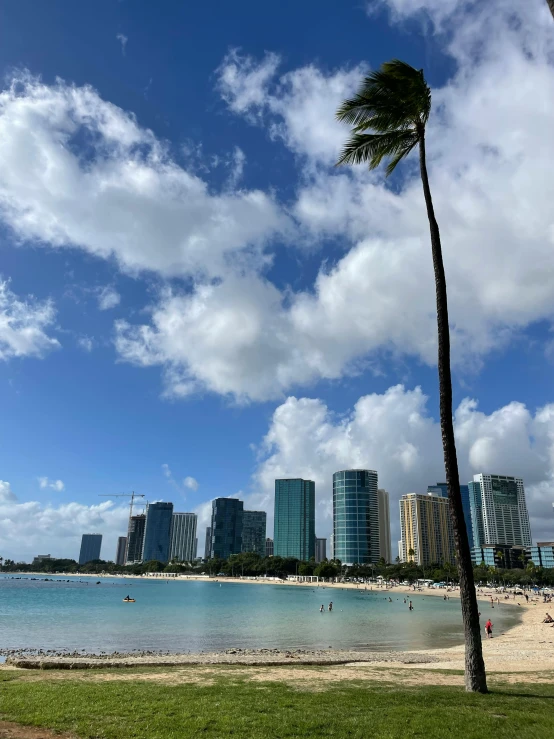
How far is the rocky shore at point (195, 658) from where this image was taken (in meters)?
22.5

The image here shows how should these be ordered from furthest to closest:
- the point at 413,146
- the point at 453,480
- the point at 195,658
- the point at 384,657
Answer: the point at 384,657 → the point at 195,658 → the point at 413,146 → the point at 453,480

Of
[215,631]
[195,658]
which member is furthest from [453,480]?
[215,631]

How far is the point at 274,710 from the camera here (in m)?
10.2

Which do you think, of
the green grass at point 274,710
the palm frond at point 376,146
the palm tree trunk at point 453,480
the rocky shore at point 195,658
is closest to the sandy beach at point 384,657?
the rocky shore at point 195,658

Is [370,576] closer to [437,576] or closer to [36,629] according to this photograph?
[437,576]

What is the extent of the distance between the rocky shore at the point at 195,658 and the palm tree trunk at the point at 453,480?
1206 centimetres

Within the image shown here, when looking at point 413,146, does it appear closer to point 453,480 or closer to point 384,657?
point 453,480

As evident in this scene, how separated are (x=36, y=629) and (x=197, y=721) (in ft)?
139

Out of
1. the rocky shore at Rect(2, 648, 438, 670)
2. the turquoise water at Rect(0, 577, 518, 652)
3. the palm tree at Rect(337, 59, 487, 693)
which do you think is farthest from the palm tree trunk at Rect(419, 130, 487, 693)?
the turquoise water at Rect(0, 577, 518, 652)

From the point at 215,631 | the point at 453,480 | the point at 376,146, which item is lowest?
the point at 215,631

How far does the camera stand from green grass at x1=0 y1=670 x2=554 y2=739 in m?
8.73

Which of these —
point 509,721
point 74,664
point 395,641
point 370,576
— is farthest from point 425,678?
point 370,576

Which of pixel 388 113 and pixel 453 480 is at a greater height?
pixel 388 113

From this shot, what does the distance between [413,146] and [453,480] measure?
1010 cm
